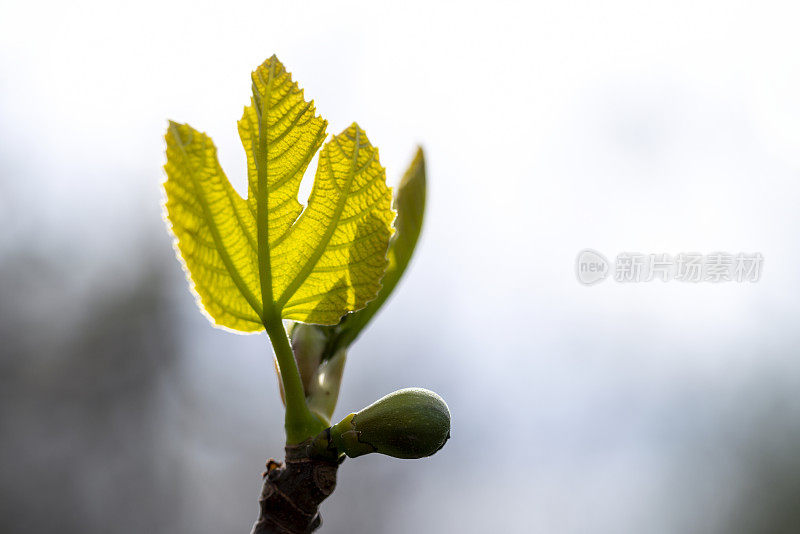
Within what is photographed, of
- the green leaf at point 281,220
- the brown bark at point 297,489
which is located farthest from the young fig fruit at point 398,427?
the green leaf at point 281,220

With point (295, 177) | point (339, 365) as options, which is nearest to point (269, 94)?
point (295, 177)

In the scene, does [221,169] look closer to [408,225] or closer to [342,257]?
[342,257]

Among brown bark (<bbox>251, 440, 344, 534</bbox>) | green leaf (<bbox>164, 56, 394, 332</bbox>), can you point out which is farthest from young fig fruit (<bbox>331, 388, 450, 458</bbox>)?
green leaf (<bbox>164, 56, 394, 332</bbox>)

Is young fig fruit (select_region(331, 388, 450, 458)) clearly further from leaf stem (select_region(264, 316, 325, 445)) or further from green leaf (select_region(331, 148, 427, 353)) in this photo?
green leaf (select_region(331, 148, 427, 353))

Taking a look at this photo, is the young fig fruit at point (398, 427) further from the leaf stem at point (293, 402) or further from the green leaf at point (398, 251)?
the green leaf at point (398, 251)

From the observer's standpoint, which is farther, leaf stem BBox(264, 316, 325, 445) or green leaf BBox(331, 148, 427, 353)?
green leaf BBox(331, 148, 427, 353)
